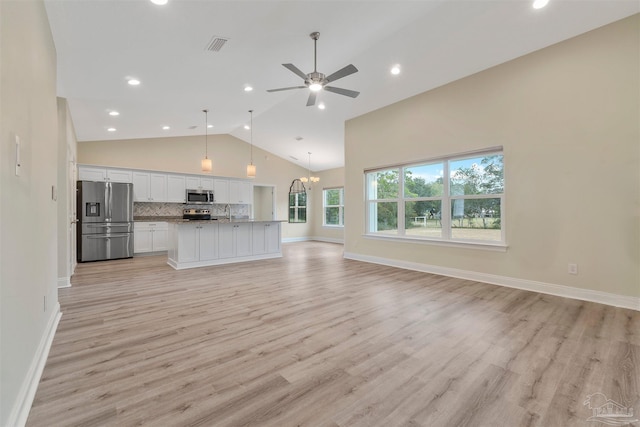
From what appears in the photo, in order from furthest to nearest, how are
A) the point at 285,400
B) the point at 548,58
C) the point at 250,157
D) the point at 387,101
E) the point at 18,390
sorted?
1. the point at 250,157
2. the point at 387,101
3. the point at 548,58
4. the point at 285,400
5. the point at 18,390

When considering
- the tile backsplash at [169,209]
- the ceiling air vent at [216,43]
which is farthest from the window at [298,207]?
the ceiling air vent at [216,43]

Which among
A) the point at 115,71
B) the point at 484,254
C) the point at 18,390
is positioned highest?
the point at 115,71

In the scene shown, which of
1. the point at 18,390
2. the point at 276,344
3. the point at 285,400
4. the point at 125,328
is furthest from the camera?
the point at 125,328

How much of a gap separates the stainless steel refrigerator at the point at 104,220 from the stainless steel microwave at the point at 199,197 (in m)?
1.54

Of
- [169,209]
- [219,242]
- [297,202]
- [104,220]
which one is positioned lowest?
[219,242]

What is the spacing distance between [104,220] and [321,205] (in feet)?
21.7

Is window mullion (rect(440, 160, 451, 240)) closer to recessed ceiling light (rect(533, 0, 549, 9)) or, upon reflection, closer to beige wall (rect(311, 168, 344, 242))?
recessed ceiling light (rect(533, 0, 549, 9))

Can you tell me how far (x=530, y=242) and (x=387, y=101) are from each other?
3.54 m

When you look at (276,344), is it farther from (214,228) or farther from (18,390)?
(214,228)

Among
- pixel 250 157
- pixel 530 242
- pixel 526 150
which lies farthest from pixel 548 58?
pixel 250 157

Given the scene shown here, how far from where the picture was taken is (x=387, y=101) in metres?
5.76

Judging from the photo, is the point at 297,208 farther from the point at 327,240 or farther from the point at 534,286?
the point at 534,286

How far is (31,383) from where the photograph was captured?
1.72 metres

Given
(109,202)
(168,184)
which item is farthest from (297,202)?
(109,202)
